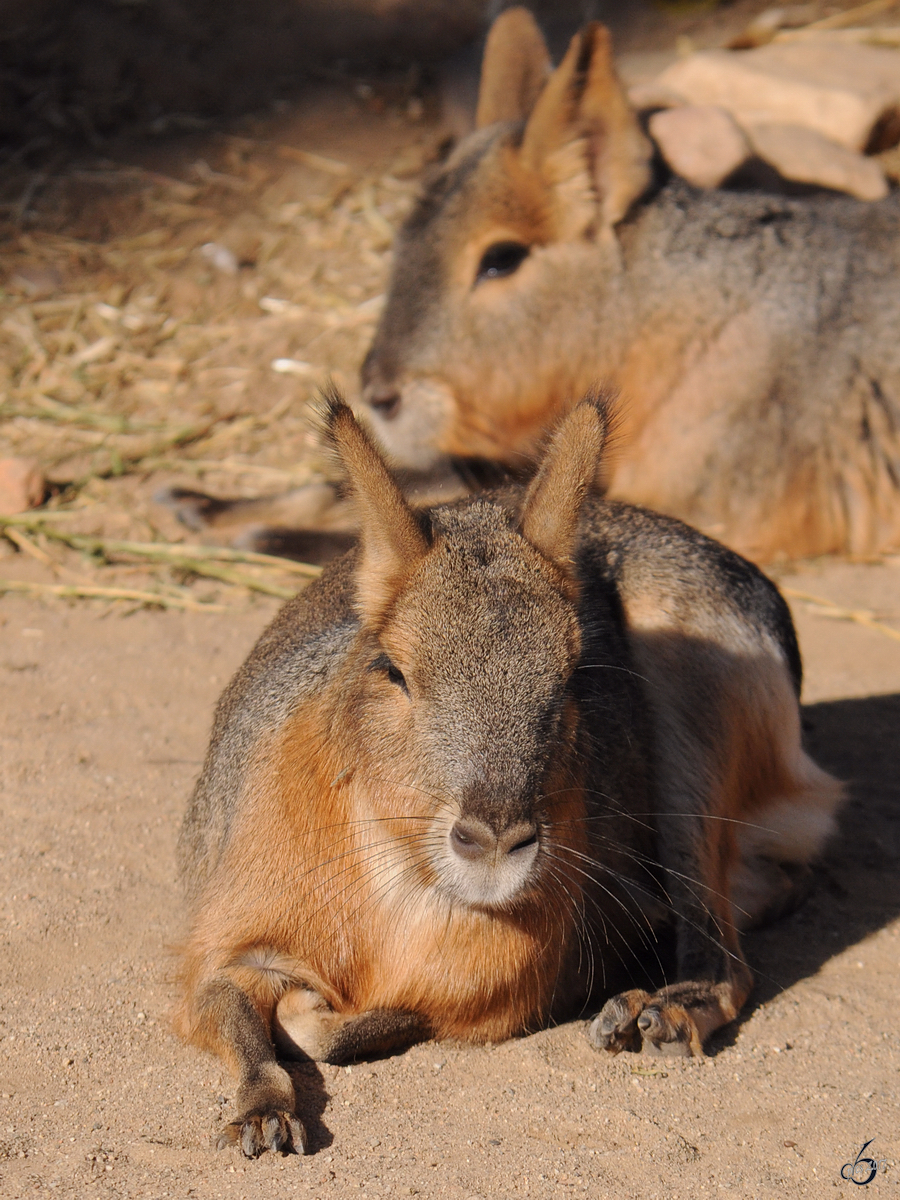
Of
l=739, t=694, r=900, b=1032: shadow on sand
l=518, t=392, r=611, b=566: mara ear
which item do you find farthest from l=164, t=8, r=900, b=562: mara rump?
l=518, t=392, r=611, b=566: mara ear

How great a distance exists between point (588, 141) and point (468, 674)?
3454 millimetres

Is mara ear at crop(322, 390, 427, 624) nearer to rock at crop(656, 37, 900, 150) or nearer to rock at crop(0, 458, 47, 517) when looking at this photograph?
rock at crop(0, 458, 47, 517)

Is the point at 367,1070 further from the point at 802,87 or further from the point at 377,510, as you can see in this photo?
the point at 802,87

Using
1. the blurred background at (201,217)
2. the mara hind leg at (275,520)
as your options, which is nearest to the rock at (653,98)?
the blurred background at (201,217)

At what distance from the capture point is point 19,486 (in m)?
5.46

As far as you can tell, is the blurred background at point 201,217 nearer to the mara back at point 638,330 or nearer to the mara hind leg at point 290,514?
the mara hind leg at point 290,514

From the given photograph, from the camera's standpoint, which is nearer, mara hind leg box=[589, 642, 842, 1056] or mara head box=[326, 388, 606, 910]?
mara head box=[326, 388, 606, 910]

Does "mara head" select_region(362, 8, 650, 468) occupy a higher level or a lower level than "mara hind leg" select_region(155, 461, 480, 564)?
higher

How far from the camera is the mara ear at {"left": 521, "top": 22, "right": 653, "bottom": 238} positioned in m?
5.23

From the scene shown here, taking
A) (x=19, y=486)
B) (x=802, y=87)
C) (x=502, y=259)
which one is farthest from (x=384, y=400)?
(x=802, y=87)

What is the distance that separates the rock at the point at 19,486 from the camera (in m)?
5.45

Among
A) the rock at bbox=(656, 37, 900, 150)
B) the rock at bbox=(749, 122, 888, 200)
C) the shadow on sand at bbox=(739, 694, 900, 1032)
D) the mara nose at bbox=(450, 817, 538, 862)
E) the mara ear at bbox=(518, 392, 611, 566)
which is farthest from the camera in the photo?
the rock at bbox=(656, 37, 900, 150)

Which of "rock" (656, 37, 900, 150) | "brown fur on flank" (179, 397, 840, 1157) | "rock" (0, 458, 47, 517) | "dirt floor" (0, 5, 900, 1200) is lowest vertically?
"rock" (0, 458, 47, 517)

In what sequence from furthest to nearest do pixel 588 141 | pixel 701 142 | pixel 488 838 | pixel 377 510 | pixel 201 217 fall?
pixel 201 217 < pixel 701 142 < pixel 588 141 < pixel 377 510 < pixel 488 838
